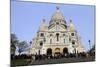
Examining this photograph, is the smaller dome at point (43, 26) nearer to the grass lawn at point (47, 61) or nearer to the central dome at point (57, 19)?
the central dome at point (57, 19)

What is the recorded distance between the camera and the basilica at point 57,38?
2592 mm

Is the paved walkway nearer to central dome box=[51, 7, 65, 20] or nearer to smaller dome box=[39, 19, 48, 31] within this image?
smaller dome box=[39, 19, 48, 31]

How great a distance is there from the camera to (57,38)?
2.67 metres

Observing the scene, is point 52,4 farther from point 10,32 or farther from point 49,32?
point 10,32

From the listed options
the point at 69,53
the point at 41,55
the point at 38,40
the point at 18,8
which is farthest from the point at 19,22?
the point at 69,53

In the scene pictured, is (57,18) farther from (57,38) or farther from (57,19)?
(57,38)

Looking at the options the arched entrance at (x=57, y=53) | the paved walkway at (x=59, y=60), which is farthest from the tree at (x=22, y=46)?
the arched entrance at (x=57, y=53)

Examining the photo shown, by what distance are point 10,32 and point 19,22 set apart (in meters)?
0.17

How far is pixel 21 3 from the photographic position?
248 centimetres

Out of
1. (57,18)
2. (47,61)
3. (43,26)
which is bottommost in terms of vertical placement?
(47,61)

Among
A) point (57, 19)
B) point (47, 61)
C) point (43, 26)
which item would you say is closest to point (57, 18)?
point (57, 19)

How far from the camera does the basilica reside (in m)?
2.59

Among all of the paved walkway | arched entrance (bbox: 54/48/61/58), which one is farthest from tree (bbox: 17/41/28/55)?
arched entrance (bbox: 54/48/61/58)

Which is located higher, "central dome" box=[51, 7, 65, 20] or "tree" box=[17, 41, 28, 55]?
"central dome" box=[51, 7, 65, 20]
